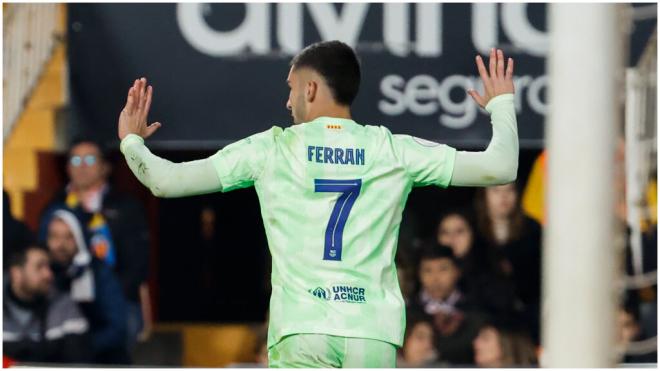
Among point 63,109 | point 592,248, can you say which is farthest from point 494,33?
point 592,248

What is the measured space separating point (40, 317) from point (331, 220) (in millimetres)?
7671

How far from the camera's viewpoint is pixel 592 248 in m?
6.68

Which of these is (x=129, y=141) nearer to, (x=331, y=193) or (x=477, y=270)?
(x=331, y=193)

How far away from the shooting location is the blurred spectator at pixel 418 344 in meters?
11.5

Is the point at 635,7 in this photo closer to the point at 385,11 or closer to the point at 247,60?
the point at 385,11

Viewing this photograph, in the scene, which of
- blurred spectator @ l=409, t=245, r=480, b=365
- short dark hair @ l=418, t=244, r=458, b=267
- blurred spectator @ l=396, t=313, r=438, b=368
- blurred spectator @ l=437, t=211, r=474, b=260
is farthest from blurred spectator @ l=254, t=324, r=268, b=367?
blurred spectator @ l=437, t=211, r=474, b=260

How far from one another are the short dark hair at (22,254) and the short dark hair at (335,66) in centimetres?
750

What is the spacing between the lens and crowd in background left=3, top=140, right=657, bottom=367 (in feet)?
38.3

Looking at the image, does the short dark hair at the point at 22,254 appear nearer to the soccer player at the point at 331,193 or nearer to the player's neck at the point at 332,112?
A: the soccer player at the point at 331,193

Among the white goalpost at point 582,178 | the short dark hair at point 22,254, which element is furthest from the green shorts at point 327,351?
the short dark hair at point 22,254

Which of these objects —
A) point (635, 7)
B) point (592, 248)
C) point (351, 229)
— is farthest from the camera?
point (635, 7)

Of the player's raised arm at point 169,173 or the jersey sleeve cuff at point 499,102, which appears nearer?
the player's raised arm at point 169,173

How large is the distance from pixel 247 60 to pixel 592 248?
548cm

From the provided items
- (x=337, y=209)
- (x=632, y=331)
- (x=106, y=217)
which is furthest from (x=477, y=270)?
(x=337, y=209)
